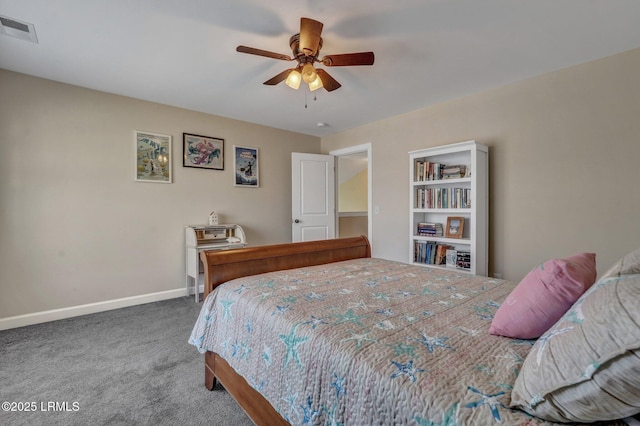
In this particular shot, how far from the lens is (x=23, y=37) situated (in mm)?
2174

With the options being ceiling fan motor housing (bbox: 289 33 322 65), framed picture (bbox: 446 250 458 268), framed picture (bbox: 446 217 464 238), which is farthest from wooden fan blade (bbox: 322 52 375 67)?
framed picture (bbox: 446 250 458 268)

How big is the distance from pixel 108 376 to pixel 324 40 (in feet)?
9.41

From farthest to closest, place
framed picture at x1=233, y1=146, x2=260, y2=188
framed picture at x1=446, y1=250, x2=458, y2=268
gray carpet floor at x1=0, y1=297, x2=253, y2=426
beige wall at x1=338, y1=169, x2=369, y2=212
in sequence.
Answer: beige wall at x1=338, y1=169, x2=369, y2=212, framed picture at x1=233, y1=146, x2=260, y2=188, framed picture at x1=446, y1=250, x2=458, y2=268, gray carpet floor at x1=0, y1=297, x2=253, y2=426

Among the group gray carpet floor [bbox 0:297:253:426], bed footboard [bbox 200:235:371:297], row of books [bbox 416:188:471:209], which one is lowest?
gray carpet floor [bbox 0:297:253:426]

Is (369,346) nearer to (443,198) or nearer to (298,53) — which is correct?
(298,53)

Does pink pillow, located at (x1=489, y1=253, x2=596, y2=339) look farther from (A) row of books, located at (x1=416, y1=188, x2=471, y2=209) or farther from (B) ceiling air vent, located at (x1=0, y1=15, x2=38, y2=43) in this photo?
(B) ceiling air vent, located at (x1=0, y1=15, x2=38, y2=43)

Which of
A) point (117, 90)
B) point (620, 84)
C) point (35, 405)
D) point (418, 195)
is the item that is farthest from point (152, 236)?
point (620, 84)

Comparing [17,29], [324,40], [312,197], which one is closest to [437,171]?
[324,40]

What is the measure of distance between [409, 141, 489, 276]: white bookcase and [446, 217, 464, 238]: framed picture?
0.01 meters

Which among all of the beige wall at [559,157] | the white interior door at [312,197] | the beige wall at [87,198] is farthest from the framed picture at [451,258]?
the beige wall at [87,198]

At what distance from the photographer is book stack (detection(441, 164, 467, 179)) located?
3.20m

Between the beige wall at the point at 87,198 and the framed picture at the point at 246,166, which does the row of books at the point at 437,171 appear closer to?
the framed picture at the point at 246,166

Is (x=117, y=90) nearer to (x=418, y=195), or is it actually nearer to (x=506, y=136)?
(x=418, y=195)

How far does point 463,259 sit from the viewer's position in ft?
10.2
